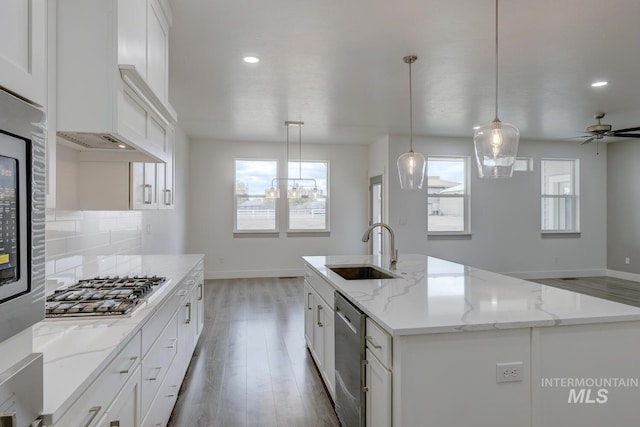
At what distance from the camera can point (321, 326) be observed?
2.73 metres

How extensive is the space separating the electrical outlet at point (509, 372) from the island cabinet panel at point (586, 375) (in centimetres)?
7

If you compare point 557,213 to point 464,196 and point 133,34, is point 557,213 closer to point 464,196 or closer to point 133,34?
point 464,196

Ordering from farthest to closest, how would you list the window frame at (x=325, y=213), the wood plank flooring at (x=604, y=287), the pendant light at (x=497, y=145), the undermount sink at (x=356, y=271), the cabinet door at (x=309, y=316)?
the window frame at (x=325, y=213), the wood plank flooring at (x=604, y=287), the cabinet door at (x=309, y=316), the undermount sink at (x=356, y=271), the pendant light at (x=497, y=145)

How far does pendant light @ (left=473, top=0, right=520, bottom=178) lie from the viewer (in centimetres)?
229

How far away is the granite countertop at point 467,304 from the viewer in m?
1.51

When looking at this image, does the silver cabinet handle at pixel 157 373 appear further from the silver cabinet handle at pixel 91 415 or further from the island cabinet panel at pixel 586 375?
the island cabinet panel at pixel 586 375

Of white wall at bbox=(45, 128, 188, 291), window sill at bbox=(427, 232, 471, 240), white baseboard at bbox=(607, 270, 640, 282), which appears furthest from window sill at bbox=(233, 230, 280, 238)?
white baseboard at bbox=(607, 270, 640, 282)

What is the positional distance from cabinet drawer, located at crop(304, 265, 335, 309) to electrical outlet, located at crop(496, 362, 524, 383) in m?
1.07

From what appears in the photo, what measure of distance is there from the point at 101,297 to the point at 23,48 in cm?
145

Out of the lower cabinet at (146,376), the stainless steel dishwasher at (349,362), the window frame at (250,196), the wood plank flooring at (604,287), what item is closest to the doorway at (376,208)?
the window frame at (250,196)

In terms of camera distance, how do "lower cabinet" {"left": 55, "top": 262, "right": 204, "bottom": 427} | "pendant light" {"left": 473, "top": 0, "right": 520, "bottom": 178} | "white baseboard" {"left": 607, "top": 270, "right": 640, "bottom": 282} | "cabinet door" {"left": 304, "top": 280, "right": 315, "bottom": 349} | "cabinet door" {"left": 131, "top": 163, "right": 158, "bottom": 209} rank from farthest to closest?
1. "white baseboard" {"left": 607, "top": 270, "right": 640, "bottom": 282}
2. "cabinet door" {"left": 304, "top": 280, "right": 315, "bottom": 349}
3. "cabinet door" {"left": 131, "top": 163, "right": 158, "bottom": 209}
4. "pendant light" {"left": 473, "top": 0, "right": 520, "bottom": 178}
5. "lower cabinet" {"left": 55, "top": 262, "right": 204, "bottom": 427}

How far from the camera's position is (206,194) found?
271 inches

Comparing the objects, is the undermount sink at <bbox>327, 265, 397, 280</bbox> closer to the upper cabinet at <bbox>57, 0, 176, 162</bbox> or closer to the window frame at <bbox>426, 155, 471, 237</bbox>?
the upper cabinet at <bbox>57, 0, 176, 162</bbox>

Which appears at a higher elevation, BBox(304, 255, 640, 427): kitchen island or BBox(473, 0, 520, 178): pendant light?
BBox(473, 0, 520, 178): pendant light
